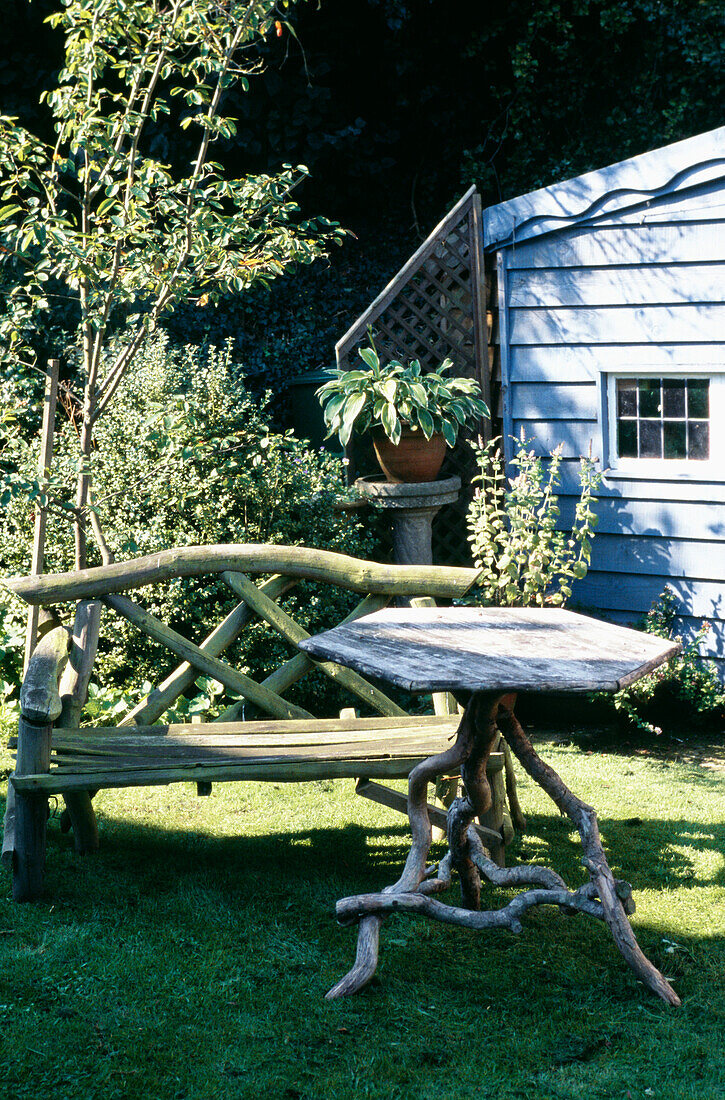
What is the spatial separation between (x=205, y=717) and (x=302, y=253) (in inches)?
92.8

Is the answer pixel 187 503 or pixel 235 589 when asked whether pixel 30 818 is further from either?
pixel 187 503

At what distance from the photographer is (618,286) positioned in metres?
5.86

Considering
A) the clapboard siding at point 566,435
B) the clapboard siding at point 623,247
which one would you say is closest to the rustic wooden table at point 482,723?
the clapboard siding at point 566,435

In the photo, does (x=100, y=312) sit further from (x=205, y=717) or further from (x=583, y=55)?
(x=583, y=55)

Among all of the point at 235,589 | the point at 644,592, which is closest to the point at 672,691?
the point at 644,592

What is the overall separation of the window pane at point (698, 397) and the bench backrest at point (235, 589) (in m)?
2.30

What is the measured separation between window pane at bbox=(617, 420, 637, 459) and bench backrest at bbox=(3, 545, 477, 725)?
2.32 meters

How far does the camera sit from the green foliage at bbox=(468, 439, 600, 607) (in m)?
5.55

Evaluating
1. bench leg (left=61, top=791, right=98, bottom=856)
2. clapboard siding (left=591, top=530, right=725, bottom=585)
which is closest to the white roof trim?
clapboard siding (left=591, top=530, right=725, bottom=585)

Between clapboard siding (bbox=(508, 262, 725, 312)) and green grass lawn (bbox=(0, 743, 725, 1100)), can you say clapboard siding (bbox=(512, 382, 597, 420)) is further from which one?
green grass lawn (bbox=(0, 743, 725, 1100))

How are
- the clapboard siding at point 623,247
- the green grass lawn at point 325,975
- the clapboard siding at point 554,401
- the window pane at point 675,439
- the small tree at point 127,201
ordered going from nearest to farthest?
the green grass lawn at point 325,975 < the small tree at point 127,201 < the clapboard siding at point 623,247 < the window pane at point 675,439 < the clapboard siding at point 554,401

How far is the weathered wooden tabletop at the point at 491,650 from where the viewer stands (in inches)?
106

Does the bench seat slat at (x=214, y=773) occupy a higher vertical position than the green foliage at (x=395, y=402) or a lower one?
lower

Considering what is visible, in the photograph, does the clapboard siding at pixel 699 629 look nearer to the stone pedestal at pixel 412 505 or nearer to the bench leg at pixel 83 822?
the stone pedestal at pixel 412 505
